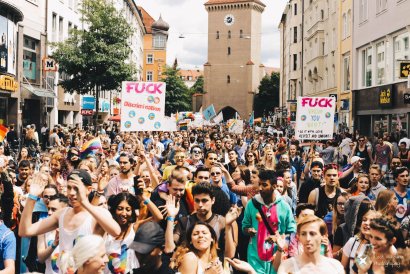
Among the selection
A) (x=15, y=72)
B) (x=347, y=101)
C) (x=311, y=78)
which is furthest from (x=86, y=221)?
(x=311, y=78)

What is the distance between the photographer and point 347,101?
110 feet

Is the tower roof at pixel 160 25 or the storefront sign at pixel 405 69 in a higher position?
the tower roof at pixel 160 25

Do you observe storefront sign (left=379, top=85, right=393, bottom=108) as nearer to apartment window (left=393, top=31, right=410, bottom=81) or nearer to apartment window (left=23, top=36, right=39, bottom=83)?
apartment window (left=393, top=31, right=410, bottom=81)

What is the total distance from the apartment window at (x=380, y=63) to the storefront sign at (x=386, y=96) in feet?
2.54

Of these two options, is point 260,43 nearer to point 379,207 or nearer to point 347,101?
point 347,101

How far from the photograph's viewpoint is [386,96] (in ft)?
87.0

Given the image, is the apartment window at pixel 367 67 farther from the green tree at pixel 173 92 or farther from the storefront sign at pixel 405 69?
the green tree at pixel 173 92

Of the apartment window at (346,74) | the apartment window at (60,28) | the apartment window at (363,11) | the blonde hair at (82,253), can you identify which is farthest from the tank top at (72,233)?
the apartment window at (60,28)

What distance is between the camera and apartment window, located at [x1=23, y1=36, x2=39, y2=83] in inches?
1257

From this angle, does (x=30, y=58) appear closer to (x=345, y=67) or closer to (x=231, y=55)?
(x=345, y=67)

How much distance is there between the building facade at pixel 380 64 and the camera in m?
24.9

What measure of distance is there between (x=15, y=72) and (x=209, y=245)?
26351 mm

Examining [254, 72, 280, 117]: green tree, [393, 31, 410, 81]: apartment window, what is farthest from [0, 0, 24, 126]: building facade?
[254, 72, 280, 117]: green tree

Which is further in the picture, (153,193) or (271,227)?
(153,193)
